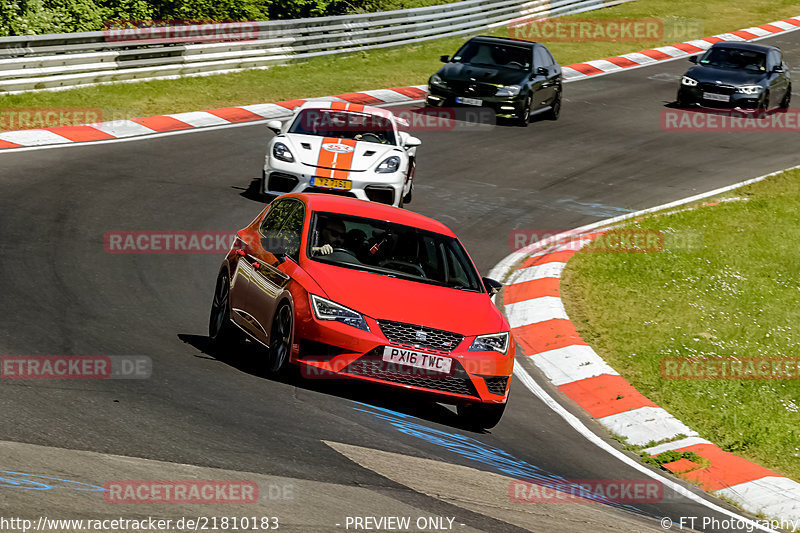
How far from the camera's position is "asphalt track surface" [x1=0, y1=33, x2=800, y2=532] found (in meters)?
6.86

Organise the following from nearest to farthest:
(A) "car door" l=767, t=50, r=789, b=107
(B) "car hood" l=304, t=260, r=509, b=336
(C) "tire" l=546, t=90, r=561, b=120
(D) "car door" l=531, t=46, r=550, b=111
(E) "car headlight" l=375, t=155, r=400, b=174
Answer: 1. (B) "car hood" l=304, t=260, r=509, b=336
2. (E) "car headlight" l=375, t=155, r=400, b=174
3. (D) "car door" l=531, t=46, r=550, b=111
4. (C) "tire" l=546, t=90, r=561, b=120
5. (A) "car door" l=767, t=50, r=789, b=107

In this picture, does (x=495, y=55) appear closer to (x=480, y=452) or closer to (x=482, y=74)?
(x=482, y=74)

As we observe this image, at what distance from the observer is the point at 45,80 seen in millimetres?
20406

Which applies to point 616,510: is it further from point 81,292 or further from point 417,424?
point 81,292

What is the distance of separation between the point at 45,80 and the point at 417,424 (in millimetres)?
14325

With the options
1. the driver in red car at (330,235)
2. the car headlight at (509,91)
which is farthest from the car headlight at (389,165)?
the car headlight at (509,91)

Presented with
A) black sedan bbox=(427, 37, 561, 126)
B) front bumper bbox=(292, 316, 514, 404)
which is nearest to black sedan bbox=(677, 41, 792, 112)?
black sedan bbox=(427, 37, 561, 126)

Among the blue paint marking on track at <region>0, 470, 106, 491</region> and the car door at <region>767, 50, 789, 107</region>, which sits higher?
the blue paint marking on track at <region>0, 470, 106, 491</region>

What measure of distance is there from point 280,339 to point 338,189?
647 centimetres

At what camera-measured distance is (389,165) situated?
1538 centimetres

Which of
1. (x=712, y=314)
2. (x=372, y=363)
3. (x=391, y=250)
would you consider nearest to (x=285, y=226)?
(x=391, y=250)

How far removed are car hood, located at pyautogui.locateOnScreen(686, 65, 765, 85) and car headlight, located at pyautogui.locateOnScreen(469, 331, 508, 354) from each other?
58.1 ft

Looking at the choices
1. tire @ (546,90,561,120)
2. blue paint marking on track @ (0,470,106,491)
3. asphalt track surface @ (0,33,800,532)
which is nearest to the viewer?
blue paint marking on track @ (0,470,106,491)

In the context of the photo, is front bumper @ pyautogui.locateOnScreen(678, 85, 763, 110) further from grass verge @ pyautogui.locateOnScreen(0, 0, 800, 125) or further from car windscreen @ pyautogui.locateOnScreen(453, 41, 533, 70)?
grass verge @ pyautogui.locateOnScreen(0, 0, 800, 125)
